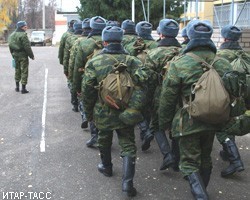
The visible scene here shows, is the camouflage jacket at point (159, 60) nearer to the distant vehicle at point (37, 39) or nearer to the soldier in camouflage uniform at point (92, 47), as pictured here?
the soldier in camouflage uniform at point (92, 47)

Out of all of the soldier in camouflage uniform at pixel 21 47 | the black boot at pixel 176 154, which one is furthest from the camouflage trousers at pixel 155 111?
the soldier in camouflage uniform at pixel 21 47

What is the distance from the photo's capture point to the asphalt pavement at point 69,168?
4.57 metres

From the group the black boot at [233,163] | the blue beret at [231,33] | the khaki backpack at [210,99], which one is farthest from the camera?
the blue beret at [231,33]

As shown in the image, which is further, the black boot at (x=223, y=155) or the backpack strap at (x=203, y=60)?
the black boot at (x=223, y=155)

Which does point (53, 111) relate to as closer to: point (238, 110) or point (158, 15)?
point (238, 110)

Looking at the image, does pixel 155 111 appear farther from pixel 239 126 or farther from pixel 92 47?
pixel 92 47

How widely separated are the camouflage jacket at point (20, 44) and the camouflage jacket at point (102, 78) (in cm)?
640

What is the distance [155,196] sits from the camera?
450 centimetres

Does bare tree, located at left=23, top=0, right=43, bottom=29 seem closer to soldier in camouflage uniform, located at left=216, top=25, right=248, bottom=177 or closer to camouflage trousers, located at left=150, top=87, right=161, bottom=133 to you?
camouflage trousers, located at left=150, top=87, right=161, bottom=133

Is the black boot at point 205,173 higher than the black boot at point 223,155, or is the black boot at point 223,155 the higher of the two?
the black boot at point 205,173

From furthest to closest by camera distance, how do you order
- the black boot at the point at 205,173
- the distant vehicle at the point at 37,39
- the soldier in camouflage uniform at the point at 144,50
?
1. the distant vehicle at the point at 37,39
2. the soldier in camouflage uniform at the point at 144,50
3. the black boot at the point at 205,173

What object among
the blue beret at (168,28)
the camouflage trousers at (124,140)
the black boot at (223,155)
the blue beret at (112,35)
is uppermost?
the blue beret at (168,28)

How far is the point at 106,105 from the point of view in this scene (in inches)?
177

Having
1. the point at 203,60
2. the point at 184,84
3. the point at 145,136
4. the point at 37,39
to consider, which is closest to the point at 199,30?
the point at 203,60
